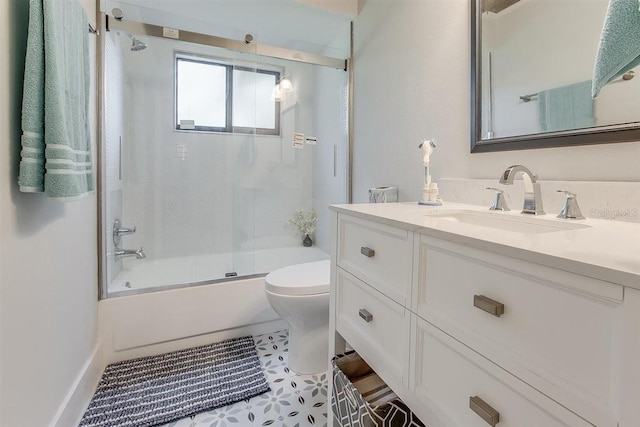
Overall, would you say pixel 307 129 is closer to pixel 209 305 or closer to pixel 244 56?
pixel 244 56

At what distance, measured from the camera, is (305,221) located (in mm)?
2635

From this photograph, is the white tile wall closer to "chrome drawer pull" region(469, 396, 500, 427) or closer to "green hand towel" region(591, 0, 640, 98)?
"chrome drawer pull" region(469, 396, 500, 427)

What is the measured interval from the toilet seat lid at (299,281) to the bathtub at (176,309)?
0.44 metres

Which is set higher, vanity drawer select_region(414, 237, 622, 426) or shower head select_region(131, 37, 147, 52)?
shower head select_region(131, 37, 147, 52)

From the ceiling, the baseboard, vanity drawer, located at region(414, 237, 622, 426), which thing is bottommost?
the baseboard

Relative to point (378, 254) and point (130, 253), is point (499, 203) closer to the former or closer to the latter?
point (378, 254)

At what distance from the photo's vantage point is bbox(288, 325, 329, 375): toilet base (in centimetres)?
157

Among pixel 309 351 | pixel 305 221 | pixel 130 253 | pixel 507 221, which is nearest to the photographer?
pixel 507 221

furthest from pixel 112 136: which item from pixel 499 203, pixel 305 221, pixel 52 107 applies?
pixel 499 203

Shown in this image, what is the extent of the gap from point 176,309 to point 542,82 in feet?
6.49

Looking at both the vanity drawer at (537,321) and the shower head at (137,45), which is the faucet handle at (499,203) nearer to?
the vanity drawer at (537,321)

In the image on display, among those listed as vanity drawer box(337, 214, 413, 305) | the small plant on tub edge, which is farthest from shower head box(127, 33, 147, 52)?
vanity drawer box(337, 214, 413, 305)

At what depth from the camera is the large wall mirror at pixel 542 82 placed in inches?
34.1

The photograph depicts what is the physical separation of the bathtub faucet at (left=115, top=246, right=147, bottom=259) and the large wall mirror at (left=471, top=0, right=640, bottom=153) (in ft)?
6.51
